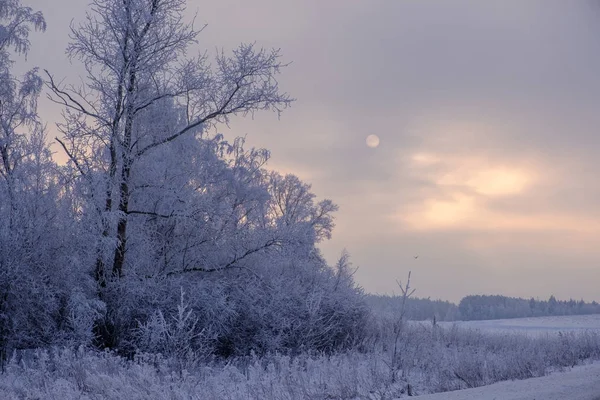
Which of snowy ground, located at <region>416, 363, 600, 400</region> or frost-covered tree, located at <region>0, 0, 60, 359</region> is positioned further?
frost-covered tree, located at <region>0, 0, 60, 359</region>

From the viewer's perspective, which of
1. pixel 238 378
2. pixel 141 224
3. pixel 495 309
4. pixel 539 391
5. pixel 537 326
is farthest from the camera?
pixel 495 309

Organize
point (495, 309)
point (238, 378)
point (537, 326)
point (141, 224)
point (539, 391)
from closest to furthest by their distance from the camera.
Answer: point (539, 391) < point (238, 378) < point (141, 224) < point (537, 326) < point (495, 309)

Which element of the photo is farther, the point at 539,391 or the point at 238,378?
the point at 238,378

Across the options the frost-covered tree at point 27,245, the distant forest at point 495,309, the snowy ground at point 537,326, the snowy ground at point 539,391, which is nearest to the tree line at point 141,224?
the frost-covered tree at point 27,245

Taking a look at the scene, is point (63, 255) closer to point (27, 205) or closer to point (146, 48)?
point (27, 205)

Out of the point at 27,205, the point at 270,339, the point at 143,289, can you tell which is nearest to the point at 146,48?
the point at 27,205

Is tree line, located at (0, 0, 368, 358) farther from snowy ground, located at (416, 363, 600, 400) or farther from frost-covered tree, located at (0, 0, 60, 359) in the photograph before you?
snowy ground, located at (416, 363, 600, 400)

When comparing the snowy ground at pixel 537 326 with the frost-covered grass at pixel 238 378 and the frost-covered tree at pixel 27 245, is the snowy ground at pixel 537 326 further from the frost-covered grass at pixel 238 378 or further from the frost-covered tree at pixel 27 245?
the frost-covered tree at pixel 27 245

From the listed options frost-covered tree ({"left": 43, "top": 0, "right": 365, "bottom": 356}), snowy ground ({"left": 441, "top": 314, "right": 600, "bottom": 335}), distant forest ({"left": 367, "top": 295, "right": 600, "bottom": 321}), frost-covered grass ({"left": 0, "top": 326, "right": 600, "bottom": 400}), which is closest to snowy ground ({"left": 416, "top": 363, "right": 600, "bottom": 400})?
frost-covered grass ({"left": 0, "top": 326, "right": 600, "bottom": 400})

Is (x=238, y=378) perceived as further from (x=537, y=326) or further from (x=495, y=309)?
(x=495, y=309)

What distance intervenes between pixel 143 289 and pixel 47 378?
541cm

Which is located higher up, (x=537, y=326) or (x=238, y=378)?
(x=537, y=326)

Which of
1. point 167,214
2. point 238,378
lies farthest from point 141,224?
point 238,378

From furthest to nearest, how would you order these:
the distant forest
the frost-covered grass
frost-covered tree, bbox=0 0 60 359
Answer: the distant forest
frost-covered tree, bbox=0 0 60 359
the frost-covered grass
